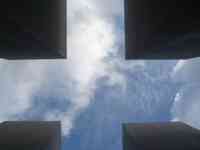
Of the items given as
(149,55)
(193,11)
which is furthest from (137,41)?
(193,11)

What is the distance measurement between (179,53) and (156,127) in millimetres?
7146

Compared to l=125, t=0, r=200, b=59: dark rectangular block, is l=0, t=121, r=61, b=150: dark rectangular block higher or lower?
lower

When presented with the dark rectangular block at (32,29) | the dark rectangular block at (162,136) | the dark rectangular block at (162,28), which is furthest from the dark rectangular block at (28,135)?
the dark rectangular block at (162,28)

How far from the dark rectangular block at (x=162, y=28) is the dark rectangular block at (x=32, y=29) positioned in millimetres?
5640

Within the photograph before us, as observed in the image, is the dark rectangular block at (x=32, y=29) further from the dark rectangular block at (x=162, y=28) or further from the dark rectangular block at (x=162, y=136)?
the dark rectangular block at (x=162, y=136)

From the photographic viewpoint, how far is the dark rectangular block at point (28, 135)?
14766mm

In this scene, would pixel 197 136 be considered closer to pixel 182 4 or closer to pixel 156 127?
pixel 156 127

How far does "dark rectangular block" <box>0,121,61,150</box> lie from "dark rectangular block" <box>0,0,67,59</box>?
20.6ft

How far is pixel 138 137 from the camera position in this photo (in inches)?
665

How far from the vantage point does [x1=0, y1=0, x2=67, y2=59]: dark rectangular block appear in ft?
45.5

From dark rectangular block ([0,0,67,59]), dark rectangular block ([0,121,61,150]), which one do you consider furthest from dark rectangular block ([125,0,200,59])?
dark rectangular block ([0,121,61,150])

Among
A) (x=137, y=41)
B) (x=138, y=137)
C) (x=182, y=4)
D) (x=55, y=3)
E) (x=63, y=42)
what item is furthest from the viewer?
(x=63, y=42)

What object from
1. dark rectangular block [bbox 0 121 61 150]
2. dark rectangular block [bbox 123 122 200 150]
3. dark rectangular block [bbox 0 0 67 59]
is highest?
dark rectangular block [bbox 0 0 67 59]

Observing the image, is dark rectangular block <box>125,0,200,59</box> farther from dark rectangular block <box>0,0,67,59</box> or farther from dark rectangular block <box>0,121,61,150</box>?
dark rectangular block <box>0,121,61,150</box>
